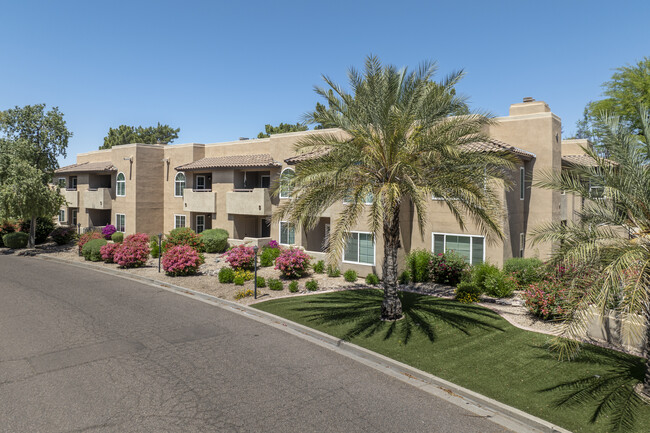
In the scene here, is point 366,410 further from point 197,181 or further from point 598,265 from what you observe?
point 197,181

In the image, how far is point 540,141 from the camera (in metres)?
20.9

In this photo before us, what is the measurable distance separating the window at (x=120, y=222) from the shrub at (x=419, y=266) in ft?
89.0

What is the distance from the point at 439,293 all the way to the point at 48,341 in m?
13.7

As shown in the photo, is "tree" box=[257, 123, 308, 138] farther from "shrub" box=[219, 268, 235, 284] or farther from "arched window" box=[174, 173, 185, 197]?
"shrub" box=[219, 268, 235, 284]

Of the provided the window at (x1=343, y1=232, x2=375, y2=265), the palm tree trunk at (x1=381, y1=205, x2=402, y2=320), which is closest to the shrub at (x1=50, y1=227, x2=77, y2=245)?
the window at (x1=343, y1=232, x2=375, y2=265)

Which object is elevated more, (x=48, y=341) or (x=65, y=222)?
(x=65, y=222)

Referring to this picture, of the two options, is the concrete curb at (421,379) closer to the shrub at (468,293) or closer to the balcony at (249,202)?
the shrub at (468,293)

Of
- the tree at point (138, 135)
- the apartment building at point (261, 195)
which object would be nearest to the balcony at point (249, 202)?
the apartment building at point (261, 195)

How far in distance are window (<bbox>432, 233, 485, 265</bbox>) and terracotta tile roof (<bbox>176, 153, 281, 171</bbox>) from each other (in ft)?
42.2

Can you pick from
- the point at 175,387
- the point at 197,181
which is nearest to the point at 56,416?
the point at 175,387

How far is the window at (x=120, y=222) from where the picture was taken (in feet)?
120

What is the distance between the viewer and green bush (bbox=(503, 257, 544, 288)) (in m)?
17.0

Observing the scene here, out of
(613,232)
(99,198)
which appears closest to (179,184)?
(99,198)

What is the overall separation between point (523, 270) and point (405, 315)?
21.4 ft
